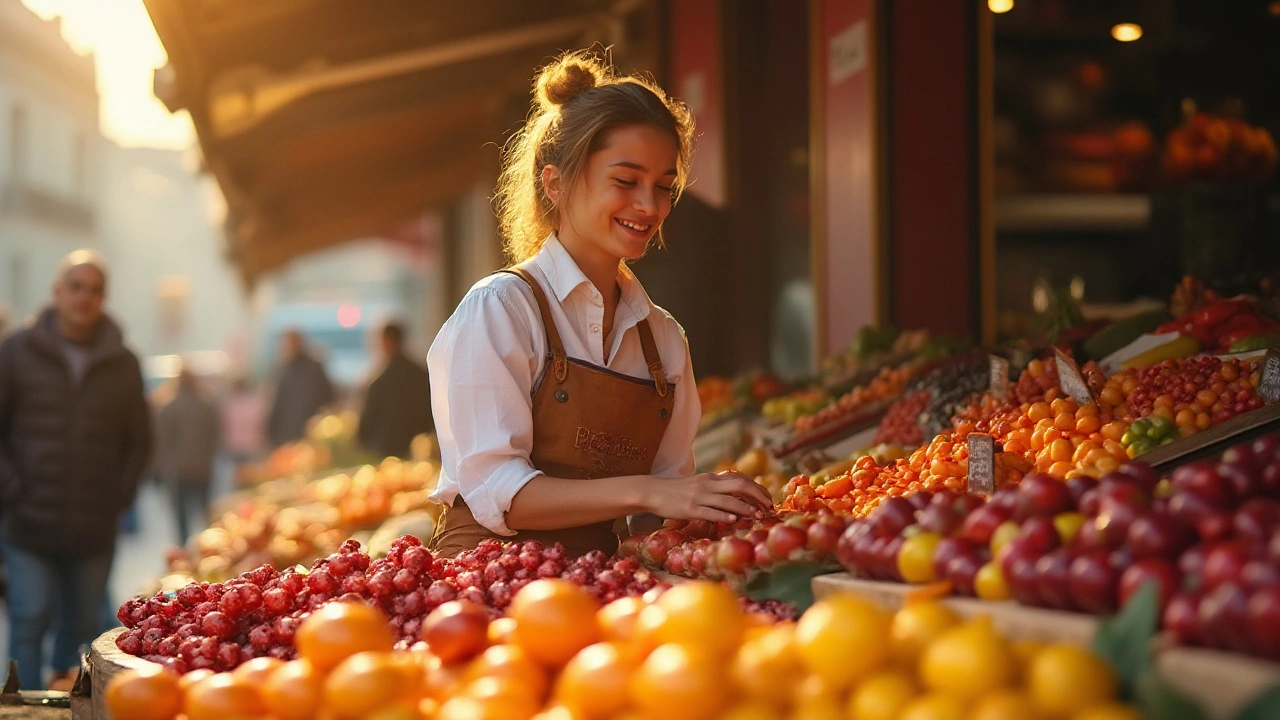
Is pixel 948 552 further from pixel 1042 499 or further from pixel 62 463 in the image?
pixel 62 463

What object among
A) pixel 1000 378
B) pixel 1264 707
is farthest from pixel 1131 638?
pixel 1000 378

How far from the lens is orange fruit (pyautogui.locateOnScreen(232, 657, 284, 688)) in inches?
65.0

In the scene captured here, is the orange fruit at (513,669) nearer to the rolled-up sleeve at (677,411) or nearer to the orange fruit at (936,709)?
the orange fruit at (936,709)

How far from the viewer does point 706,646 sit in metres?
1.43

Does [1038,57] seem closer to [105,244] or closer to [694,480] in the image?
[694,480]

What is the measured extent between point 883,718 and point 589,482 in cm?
107

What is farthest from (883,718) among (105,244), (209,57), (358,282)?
(358,282)

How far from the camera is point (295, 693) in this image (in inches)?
61.3

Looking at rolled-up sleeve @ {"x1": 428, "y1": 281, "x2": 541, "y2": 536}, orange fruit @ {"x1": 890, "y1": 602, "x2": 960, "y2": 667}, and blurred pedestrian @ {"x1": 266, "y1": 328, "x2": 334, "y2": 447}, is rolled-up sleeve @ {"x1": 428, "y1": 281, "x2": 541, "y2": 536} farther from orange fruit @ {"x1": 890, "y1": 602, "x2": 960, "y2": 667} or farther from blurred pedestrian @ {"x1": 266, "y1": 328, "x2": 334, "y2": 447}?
blurred pedestrian @ {"x1": 266, "y1": 328, "x2": 334, "y2": 447}

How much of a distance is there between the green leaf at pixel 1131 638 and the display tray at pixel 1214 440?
955 millimetres

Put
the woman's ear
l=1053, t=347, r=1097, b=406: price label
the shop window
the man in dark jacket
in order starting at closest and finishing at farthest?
the woman's ear < l=1053, t=347, r=1097, b=406: price label < the man in dark jacket < the shop window

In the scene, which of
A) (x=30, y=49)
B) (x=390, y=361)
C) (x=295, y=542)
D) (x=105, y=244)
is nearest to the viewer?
(x=295, y=542)

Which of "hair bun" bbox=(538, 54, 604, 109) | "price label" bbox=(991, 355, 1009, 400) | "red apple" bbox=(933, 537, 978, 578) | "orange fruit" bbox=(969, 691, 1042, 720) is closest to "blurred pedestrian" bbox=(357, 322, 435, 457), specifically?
"price label" bbox=(991, 355, 1009, 400)

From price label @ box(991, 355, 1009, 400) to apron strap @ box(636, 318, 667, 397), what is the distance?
3.56ft
